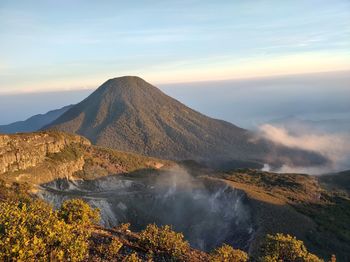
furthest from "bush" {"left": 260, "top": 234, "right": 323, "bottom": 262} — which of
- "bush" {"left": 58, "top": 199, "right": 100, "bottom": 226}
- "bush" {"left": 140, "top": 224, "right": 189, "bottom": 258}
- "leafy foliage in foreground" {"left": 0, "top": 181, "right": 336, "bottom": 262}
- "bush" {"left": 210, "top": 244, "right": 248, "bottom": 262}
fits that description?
"bush" {"left": 58, "top": 199, "right": 100, "bottom": 226}

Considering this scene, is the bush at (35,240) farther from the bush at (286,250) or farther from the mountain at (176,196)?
the mountain at (176,196)

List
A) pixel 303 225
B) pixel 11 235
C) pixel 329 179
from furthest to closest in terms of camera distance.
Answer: pixel 329 179 < pixel 303 225 < pixel 11 235

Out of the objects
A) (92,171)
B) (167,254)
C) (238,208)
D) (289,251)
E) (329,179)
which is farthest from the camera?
(329,179)

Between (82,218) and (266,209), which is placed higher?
(82,218)

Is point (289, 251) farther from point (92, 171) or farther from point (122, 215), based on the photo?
point (92, 171)

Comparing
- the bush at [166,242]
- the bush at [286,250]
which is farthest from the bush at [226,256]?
the bush at [286,250]

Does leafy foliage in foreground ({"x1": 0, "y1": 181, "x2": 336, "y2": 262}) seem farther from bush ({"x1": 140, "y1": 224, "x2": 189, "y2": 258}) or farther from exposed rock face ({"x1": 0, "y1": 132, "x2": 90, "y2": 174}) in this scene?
exposed rock face ({"x1": 0, "y1": 132, "x2": 90, "y2": 174})

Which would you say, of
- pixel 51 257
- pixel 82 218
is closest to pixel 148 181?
pixel 82 218
